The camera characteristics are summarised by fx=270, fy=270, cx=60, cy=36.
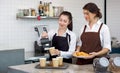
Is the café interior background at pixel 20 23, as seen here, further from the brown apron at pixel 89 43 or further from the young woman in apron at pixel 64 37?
the brown apron at pixel 89 43

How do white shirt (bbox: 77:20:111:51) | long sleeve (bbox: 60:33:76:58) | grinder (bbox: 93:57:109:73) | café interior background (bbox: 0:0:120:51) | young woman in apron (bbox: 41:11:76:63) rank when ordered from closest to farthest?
1. grinder (bbox: 93:57:109:73)
2. white shirt (bbox: 77:20:111:51)
3. long sleeve (bbox: 60:33:76:58)
4. young woman in apron (bbox: 41:11:76:63)
5. café interior background (bbox: 0:0:120:51)

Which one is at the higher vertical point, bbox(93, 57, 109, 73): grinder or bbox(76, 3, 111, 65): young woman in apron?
bbox(76, 3, 111, 65): young woman in apron

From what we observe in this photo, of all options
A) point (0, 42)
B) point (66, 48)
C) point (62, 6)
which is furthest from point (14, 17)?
point (66, 48)

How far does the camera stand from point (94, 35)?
3057 millimetres

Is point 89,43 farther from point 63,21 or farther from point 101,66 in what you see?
point 101,66

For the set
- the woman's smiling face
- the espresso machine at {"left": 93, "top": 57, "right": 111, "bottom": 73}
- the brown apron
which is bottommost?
the espresso machine at {"left": 93, "top": 57, "right": 111, "bottom": 73}

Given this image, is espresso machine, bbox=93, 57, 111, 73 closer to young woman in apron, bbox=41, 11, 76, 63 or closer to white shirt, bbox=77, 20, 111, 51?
white shirt, bbox=77, 20, 111, 51

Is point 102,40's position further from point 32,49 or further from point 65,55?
point 32,49

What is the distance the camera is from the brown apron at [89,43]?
3.04 m

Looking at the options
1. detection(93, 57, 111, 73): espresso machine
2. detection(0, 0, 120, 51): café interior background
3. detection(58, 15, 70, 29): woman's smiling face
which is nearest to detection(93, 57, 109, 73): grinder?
detection(93, 57, 111, 73): espresso machine

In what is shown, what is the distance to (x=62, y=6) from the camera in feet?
17.5

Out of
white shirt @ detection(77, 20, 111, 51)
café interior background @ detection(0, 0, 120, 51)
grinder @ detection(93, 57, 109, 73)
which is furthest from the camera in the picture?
→ café interior background @ detection(0, 0, 120, 51)

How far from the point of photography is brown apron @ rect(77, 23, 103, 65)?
304 centimetres

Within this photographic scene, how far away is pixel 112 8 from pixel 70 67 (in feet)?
12.1
